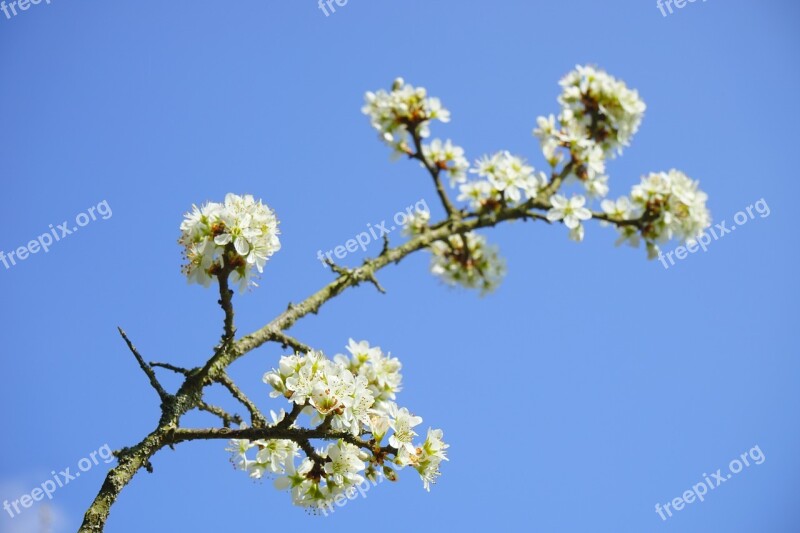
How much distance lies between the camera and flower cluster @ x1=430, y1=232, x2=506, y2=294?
7.06 m

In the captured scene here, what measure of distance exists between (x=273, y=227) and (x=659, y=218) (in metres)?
4.32

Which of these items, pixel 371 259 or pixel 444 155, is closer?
pixel 371 259

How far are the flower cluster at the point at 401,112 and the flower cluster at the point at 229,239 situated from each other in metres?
3.31

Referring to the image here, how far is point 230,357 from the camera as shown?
3.63m

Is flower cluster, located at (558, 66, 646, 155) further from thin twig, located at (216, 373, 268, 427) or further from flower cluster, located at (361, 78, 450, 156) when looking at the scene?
thin twig, located at (216, 373, 268, 427)

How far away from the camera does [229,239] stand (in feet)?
11.0

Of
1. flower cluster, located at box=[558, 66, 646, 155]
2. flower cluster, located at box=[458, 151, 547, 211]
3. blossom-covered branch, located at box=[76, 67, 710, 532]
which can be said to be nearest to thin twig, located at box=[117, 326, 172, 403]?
blossom-covered branch, located at box=[76, 67, 710, 532]

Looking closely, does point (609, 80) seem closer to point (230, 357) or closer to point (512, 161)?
point (512, 161)

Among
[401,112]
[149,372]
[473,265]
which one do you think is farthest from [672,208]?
[149,372]

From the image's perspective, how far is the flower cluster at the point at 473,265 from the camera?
7062 mm

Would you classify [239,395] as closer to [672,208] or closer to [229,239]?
[229,239]

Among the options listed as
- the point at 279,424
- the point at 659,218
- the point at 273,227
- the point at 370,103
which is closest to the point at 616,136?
the point at 659,218

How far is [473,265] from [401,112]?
1844 mm

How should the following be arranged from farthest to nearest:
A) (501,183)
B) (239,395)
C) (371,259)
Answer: (501,183) < (371,259) < (239,395)
